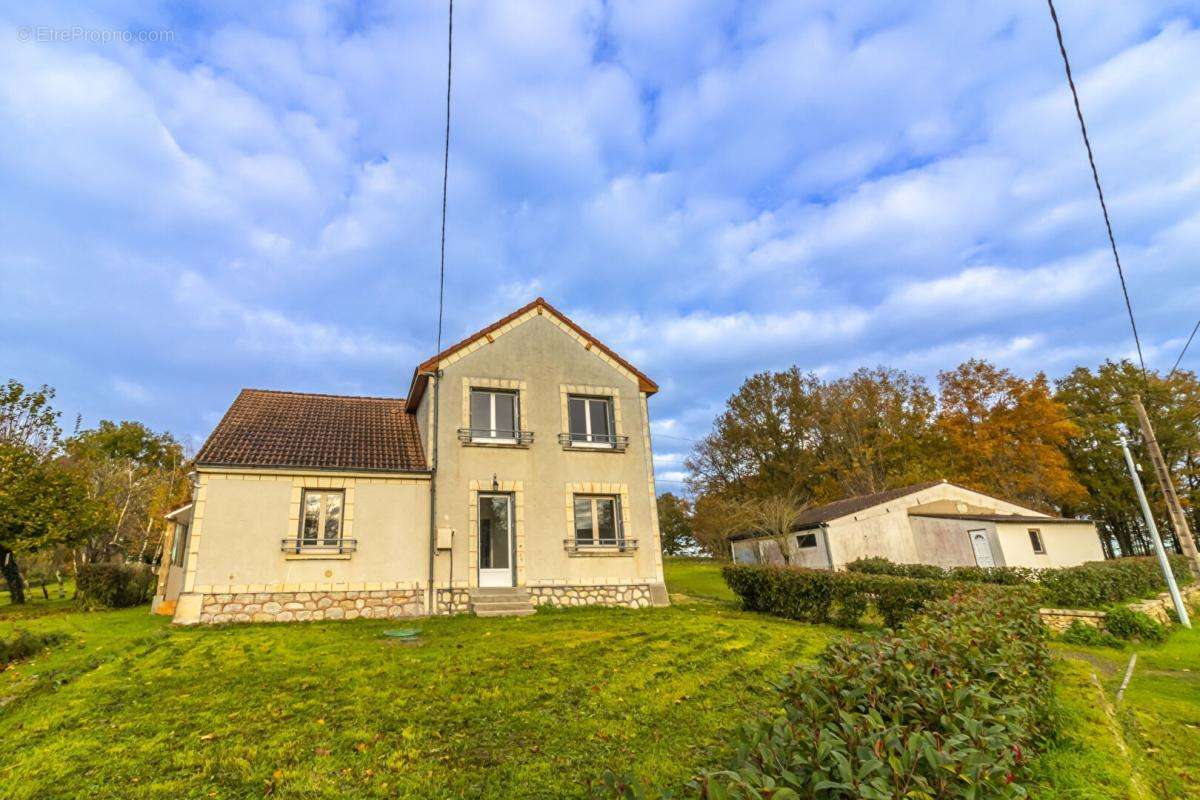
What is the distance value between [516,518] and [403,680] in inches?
300

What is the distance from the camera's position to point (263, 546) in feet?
42.4

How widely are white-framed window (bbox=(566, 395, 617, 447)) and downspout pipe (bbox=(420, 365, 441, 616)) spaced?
11.9 feet

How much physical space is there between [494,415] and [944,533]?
2314 centimetres

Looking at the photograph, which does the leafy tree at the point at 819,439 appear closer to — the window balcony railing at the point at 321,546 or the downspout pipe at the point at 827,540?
the downspout pipe at the point at 827,540

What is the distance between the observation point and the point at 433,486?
47.2 feet

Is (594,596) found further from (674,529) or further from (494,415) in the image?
(674,529)

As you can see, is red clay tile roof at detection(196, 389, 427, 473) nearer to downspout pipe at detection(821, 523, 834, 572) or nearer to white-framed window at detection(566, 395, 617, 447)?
white-framed window at detection(566, 395, 617, 447)

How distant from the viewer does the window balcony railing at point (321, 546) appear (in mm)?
13102

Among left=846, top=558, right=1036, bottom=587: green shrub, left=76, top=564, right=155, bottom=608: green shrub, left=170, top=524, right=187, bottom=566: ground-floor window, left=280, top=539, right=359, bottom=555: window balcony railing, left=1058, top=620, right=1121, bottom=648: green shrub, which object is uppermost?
left=170, top=524, right=187, bottom=566: ground-floor window

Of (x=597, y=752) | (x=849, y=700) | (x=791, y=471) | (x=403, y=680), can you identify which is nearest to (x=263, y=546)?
(x=403, y=680)

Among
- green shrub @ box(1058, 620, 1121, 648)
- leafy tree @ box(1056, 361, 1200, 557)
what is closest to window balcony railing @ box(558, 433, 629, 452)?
green shrub @ box(1058, 620, 1121, 648)

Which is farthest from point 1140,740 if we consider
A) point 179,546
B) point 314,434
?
point 179,546

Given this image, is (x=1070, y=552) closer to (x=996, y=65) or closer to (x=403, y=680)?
(x=996, y=65)

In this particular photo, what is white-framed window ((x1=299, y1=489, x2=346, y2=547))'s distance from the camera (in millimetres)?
13445
